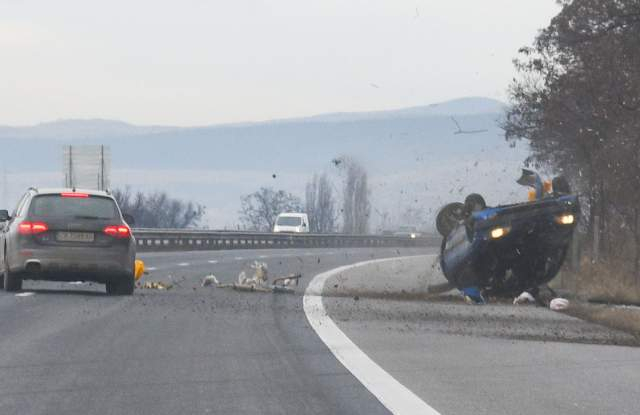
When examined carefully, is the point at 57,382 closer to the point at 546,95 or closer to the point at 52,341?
the point at 52,341

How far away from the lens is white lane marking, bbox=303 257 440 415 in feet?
33.1

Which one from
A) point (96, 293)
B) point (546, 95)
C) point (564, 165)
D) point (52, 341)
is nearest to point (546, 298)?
point (96, 293)

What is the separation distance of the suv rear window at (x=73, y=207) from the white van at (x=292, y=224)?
62.1m

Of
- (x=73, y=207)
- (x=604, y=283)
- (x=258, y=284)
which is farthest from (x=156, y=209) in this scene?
(x=73, y=207)

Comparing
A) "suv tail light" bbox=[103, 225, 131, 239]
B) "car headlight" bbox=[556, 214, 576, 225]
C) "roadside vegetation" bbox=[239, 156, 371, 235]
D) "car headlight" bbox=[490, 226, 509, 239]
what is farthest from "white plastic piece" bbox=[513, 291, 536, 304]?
"roadside vegetation" bbox=[239, 156, 371, 235]

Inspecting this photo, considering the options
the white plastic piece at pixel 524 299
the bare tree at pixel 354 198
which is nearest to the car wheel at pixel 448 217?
the white plastic piece at pixel 524 299

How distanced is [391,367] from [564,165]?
126 ft

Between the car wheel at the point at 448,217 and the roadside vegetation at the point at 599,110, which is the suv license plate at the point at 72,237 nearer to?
the car wheel at the point at 448,217

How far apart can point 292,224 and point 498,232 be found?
62.7 meters

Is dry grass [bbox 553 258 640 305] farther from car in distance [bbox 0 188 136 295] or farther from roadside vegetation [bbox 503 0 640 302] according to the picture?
car in distance [bbox 0 188 136 295]

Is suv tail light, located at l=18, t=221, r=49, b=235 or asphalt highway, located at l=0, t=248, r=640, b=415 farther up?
suv tail light, located at l=18, t=221, r=49, b=235

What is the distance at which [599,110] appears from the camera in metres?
42.0

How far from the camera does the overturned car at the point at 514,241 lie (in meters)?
24.0

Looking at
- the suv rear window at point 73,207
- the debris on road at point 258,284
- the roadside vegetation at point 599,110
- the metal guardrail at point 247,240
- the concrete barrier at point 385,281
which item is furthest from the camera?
the metal guardrail at point 247,240
